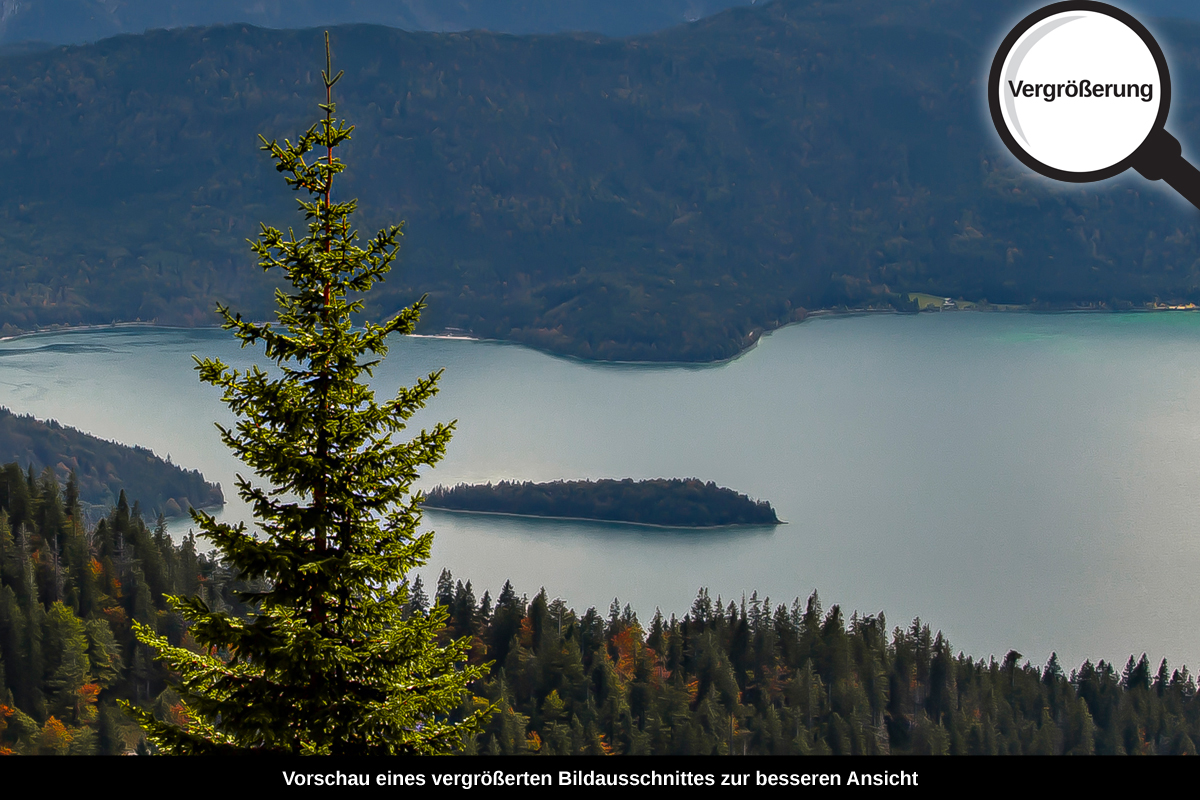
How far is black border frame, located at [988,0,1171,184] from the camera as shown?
16.7 ft

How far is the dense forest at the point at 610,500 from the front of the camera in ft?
Result: 514

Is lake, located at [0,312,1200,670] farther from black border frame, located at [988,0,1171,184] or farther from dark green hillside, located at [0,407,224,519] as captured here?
black border frame, located at [988,0,1171,184]

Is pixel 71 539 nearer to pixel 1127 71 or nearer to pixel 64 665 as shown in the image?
pixel 64 665

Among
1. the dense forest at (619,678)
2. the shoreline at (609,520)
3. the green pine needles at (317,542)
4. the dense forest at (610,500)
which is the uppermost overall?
the dense forest at (610,500)

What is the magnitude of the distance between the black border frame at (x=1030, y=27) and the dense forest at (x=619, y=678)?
5935cm

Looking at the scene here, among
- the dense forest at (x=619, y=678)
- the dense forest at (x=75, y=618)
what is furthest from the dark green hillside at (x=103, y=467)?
the dense forest at (x=75, y=618)

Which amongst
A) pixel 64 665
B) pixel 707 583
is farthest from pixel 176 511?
pixel 64 665

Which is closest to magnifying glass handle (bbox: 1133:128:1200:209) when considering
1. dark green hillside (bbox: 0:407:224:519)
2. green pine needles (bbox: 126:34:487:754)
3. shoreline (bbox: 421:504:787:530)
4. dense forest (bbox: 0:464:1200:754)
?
green pine needles (bbox: 126:34:487:754)

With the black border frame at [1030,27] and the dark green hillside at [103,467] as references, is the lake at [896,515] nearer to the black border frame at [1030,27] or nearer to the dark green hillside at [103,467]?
the dark green hillside at [103,467]

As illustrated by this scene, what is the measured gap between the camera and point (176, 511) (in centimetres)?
16138

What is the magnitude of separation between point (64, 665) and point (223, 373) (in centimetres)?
5687

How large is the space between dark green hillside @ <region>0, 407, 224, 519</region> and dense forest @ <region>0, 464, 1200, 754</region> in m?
75.9

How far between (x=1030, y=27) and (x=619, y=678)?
73.4m
